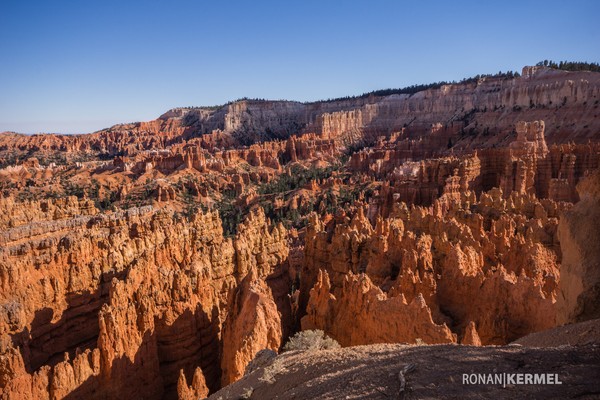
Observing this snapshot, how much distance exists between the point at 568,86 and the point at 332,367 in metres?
65.7

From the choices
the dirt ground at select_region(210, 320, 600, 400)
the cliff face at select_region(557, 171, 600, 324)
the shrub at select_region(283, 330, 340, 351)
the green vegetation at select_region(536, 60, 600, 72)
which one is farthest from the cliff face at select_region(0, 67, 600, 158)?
the dirt ground at select_region(210, 320, 600, 400)

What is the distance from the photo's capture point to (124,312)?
11953 millimetres

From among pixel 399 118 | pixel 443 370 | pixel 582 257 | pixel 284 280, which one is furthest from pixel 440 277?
pixel 399 118

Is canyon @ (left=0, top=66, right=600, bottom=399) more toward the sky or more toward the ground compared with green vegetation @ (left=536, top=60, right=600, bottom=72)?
more toward the ground

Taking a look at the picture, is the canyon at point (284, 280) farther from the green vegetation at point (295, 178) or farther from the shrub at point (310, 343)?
the green vegetation at point (295, 178)

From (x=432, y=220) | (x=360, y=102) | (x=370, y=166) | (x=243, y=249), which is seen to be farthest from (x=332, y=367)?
(x=360, y=102)

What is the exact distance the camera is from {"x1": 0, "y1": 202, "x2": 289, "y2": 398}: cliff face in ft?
35.1

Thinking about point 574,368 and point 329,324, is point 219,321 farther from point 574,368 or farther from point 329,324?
point 574,368

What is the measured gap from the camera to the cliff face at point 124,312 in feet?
35.1

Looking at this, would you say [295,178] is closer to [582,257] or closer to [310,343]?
[310,343]

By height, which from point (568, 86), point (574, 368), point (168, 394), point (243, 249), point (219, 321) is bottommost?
point (168, 394)

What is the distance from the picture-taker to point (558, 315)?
A: 23.8ft

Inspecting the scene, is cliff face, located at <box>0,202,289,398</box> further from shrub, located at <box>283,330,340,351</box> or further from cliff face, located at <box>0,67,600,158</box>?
cliff face, located at <box>0,67,600,158</box>

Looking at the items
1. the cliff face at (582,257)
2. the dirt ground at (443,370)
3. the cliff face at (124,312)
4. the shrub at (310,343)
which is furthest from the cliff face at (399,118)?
the dirt ground at (443,370)
